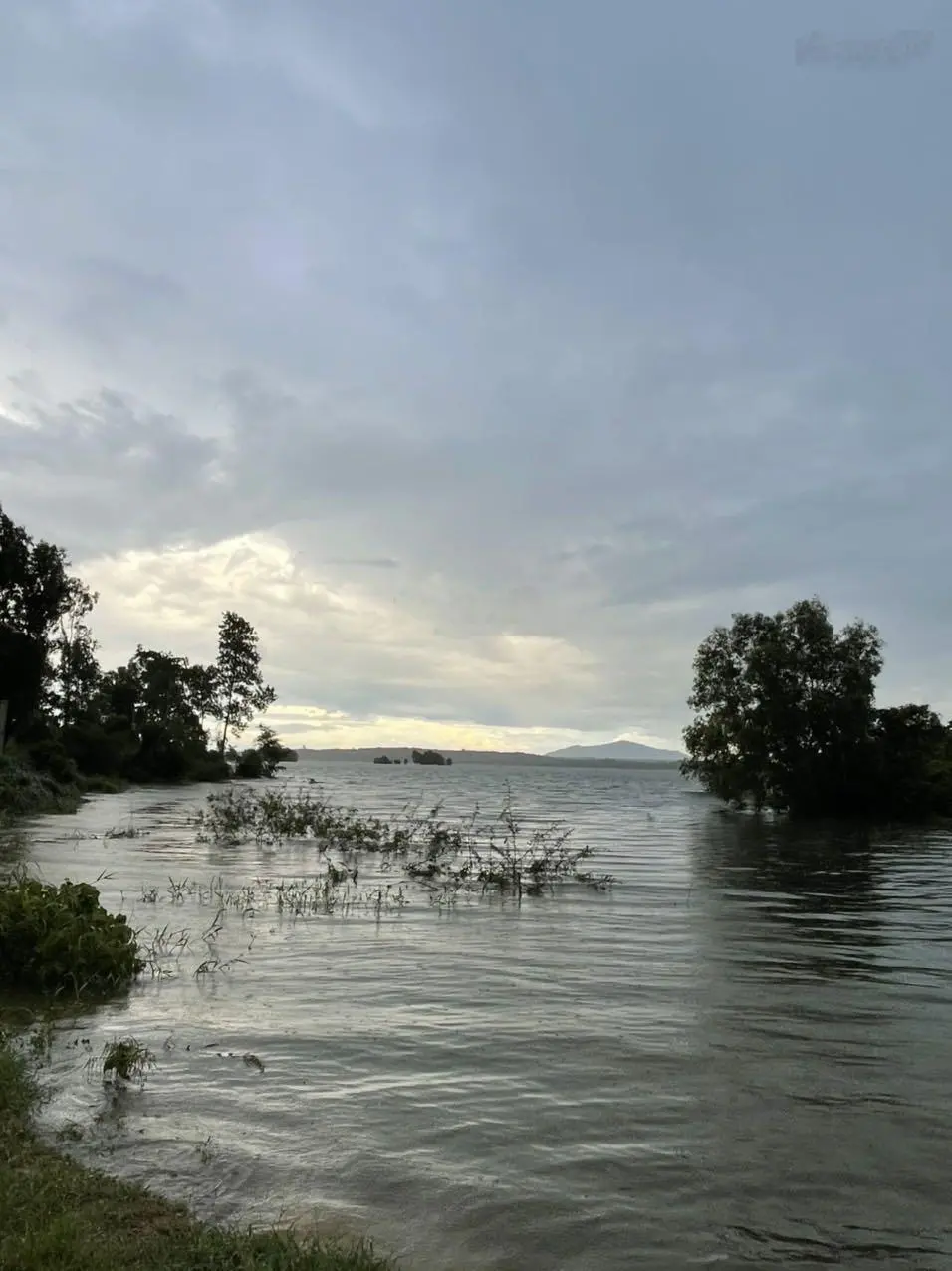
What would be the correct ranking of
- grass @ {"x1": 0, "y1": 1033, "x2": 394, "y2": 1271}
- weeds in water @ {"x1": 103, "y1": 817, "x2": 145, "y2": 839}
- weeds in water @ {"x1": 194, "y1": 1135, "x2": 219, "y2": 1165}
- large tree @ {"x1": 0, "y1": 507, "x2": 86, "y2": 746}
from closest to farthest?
grass @ {"x1": 0, "y1": 1033, "x2": 394, "y2": 1271} < weeds in water @ {"x1": 194, "y1": 1135, "x2": 219, "y2": 1165} < weeds in water @ {"x1": 103, "y1": 817, "x2": 145, "y2": 839} < large tree @ {"x1": 0, "y1": 507, "x2": 86, "y2": 746}

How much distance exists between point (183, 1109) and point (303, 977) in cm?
520

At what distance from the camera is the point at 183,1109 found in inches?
300

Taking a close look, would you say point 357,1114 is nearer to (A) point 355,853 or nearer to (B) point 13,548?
(A) point 355,853

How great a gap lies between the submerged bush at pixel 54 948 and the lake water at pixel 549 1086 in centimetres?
59

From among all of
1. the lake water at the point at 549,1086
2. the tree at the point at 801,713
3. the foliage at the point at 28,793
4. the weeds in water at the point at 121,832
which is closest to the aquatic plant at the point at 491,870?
the lake water at the point at 549,1086

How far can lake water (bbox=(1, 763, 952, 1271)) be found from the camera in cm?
617

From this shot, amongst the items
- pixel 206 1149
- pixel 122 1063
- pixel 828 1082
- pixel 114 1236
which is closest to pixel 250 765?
pixel 122 1063

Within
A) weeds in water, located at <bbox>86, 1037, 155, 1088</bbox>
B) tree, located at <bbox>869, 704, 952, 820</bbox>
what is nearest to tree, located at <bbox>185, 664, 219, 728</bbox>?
tree, located at <bbox>869, 704, 952, 820</bbox>

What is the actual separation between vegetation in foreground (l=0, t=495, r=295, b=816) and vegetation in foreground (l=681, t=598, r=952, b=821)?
36052mm

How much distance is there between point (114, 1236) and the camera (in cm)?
507

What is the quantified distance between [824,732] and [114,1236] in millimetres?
53877

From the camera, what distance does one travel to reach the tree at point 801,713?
5453cm

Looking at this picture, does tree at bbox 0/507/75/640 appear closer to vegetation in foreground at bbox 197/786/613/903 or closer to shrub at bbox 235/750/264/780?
vegetation in foreground at bbox 197/786/613/903

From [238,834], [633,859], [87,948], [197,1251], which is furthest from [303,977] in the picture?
[238,834]
